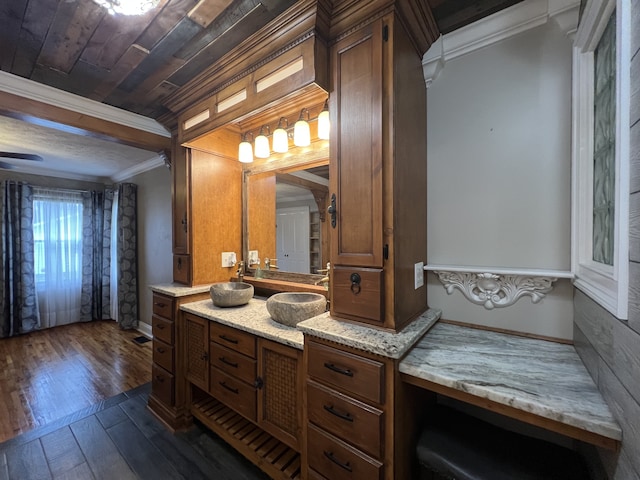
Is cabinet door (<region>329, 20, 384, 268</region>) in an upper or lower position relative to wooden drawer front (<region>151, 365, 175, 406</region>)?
upper

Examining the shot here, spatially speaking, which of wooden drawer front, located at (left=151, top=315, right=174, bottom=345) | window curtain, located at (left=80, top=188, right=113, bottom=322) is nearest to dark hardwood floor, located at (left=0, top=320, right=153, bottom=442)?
window curtain, located at (left=80, top=188, right=113, bottom=322)

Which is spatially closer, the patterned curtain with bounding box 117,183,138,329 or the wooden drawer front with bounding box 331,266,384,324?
the wooden drawer front with bounding box 331,266,384,324

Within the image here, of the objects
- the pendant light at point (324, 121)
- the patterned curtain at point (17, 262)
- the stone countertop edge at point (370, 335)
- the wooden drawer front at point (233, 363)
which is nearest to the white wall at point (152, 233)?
the patterned curtain at point (17, 262)

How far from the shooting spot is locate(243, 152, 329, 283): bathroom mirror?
189 centimetres

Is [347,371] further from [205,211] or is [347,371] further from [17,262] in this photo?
[17,262]

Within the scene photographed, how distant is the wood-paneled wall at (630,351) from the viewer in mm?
572

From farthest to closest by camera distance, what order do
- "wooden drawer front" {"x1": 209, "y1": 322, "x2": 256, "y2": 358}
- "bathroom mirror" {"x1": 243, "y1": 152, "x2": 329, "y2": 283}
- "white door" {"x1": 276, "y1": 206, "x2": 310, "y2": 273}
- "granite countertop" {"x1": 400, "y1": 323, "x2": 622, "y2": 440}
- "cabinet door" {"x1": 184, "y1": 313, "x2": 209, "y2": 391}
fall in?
"white door" {"x1": 276, "y1": 206, "x2": 310, "y2": 273}
"bathroom mirror" {"x1": 243, "y1": 152, "x2": 329, "y2": 283}
"cabinet door" {"x1": 184, "y1": 313, "x2": 209, "y2": 391}
"wooden drawer front" {"x1": 209, "y1": 322, "x2": 256, "y2": 358}
"granite countertop" {"x1": 400, "y1": 323, "x2": 622, "y2": 440}

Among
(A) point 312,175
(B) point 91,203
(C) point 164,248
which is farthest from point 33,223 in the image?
(A) point 312,175

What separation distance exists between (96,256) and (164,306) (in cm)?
331

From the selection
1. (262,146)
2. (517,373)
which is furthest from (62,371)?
(517,373)

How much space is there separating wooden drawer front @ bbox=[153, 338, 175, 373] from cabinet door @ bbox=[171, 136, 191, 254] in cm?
73

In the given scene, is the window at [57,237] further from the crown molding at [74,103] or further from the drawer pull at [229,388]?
the drawer pull at [229,388]

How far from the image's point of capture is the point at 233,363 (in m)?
1.58

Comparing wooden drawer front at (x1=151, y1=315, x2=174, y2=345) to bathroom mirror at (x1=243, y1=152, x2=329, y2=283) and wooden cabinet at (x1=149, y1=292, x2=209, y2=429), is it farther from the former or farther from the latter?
bathroom mirror at (x1=243, y1=152, x2=329, y2=283)
